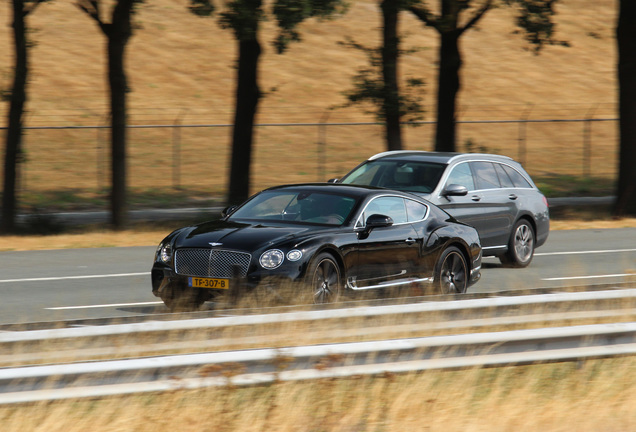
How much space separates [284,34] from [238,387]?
14124mm

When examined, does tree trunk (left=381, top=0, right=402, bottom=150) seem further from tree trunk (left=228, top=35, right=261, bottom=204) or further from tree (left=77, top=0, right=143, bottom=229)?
tree (left=77, top=0, right=143, bottom=229)

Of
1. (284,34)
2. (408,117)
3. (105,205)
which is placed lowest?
(105,205)

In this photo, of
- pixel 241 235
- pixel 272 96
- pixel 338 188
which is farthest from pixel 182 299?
pixel 272 96

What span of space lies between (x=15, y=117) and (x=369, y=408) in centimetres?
1597

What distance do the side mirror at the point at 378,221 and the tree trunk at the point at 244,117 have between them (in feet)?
38.4

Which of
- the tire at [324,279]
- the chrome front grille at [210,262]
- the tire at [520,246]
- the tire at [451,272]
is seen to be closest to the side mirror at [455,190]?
the tire at [520,246]

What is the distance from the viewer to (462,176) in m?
14.6

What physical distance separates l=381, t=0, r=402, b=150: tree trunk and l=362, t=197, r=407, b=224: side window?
10908 mm

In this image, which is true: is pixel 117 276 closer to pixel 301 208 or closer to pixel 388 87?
pixel 301 208

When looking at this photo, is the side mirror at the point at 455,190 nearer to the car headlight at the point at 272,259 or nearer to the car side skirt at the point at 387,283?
the car side skirt at the point at 387,283

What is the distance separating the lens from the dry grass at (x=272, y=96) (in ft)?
108

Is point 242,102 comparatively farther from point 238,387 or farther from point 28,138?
point 238,387

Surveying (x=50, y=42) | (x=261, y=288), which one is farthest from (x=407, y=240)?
(x=50, y=42)

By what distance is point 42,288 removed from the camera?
12352mm
